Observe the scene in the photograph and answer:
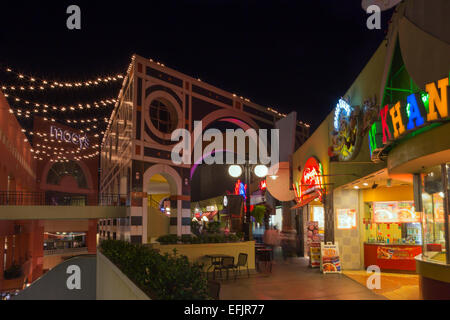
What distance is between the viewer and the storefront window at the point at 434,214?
8.00 meters

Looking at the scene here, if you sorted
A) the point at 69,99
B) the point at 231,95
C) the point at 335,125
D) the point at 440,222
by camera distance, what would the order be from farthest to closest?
the point at 231,95 → the point at 69,99 → the point at 335,125 → the point at 440,222

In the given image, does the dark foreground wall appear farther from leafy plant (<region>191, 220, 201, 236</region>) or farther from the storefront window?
the storefront window

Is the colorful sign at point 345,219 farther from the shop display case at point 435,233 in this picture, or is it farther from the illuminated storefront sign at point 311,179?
the shop display case at point 435,233

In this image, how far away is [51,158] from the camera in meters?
33.8

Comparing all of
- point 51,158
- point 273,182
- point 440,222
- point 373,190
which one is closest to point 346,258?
point 373,190

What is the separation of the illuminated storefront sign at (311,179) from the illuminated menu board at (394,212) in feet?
6.86

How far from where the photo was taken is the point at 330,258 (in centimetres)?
1294

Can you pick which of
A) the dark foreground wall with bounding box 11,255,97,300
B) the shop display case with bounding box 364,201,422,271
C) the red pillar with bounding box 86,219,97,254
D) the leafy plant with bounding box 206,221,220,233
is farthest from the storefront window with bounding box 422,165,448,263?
the red pillar with bounding box 86,219,97,254

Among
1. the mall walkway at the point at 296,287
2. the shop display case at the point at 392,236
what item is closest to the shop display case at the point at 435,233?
the mall walkway at the point at 296,287

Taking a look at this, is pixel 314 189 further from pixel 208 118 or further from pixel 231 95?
pixel 231 95

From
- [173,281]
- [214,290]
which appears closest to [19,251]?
[214,290]

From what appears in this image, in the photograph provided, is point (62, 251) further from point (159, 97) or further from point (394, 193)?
point (394, 193)

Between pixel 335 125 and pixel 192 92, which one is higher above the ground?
pixel 192 92

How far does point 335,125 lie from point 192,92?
10644 millimetres
